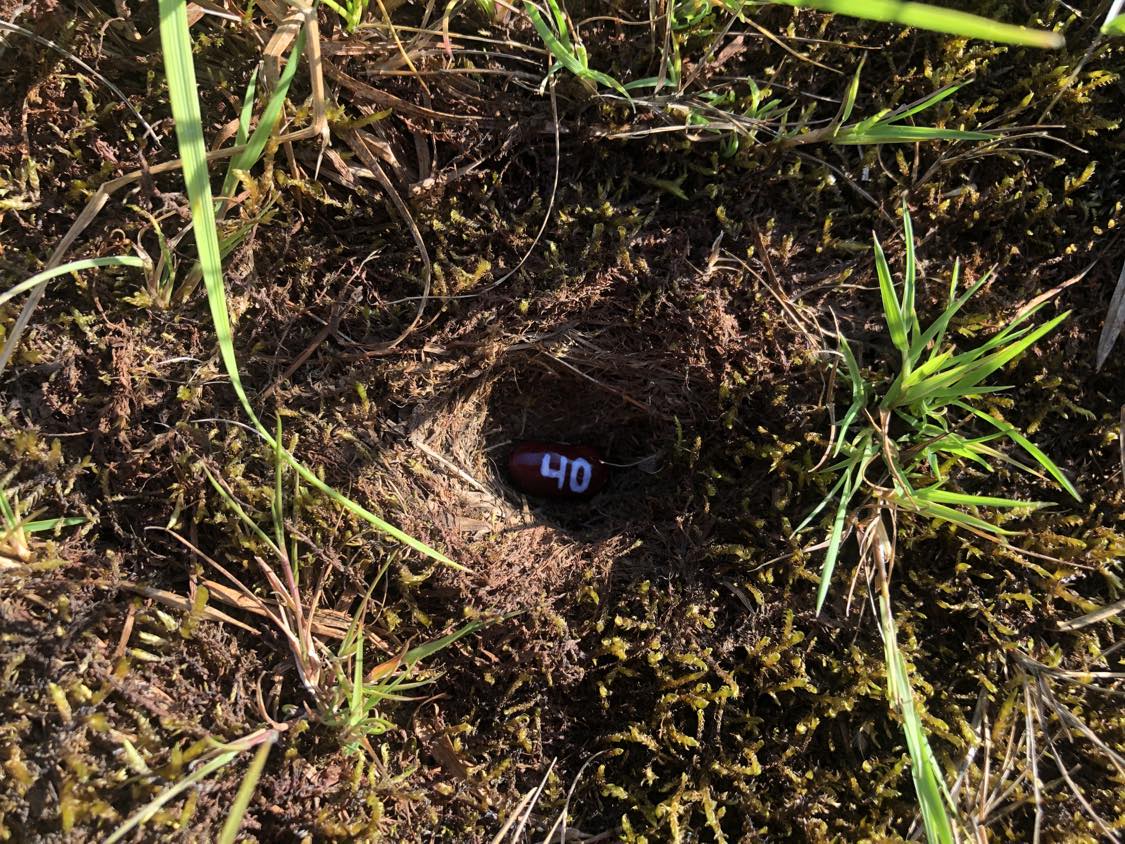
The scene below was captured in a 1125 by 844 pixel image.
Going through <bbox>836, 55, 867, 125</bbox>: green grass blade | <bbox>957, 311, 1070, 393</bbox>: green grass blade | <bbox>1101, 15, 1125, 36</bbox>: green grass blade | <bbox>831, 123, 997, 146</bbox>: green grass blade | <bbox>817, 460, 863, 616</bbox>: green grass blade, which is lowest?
<bbox>817, 460, 863, 616</bbox>: green grass blade

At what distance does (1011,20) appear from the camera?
2051 millimetres

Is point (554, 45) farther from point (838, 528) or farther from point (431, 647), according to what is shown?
point (431, 647)

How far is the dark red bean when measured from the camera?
236 cm

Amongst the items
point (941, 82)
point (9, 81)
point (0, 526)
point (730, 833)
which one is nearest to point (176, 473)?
point (0, 526)

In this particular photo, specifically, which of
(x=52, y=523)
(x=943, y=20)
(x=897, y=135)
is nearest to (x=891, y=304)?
(x=897, y=135)

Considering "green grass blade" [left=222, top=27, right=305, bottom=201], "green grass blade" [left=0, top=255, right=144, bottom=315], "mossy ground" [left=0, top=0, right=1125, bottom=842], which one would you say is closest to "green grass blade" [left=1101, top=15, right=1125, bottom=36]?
"mossy ground" [left=0, top=0, right=1125, bottom=842]

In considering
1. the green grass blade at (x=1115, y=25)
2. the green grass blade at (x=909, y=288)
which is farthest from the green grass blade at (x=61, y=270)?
the green grass blade at (x=1115, y=25)

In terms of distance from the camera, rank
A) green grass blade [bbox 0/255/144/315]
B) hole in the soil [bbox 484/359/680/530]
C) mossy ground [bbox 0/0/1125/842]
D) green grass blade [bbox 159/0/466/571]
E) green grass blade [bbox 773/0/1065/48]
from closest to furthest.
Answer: green grass blade [bbox 773/0/1065/48], green grass blade [bbox 159/0/466/571], green grass blade [bbox 0/255/144/315], mossy ground [bbox 0/0/1125/842], hole in the soil [bbox 484/359/680/530]

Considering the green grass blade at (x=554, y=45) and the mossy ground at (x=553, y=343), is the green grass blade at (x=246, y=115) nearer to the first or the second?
the mossy ground at (x=553, y=343)

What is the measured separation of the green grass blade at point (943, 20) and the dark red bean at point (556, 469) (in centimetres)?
147

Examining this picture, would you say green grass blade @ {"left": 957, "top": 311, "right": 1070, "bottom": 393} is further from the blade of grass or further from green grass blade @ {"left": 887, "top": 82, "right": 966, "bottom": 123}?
the blade of grass

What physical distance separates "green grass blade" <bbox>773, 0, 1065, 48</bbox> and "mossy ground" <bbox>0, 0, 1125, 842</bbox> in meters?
0.87

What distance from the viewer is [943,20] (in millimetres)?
1075

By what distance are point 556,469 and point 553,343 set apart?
0.43 meters
